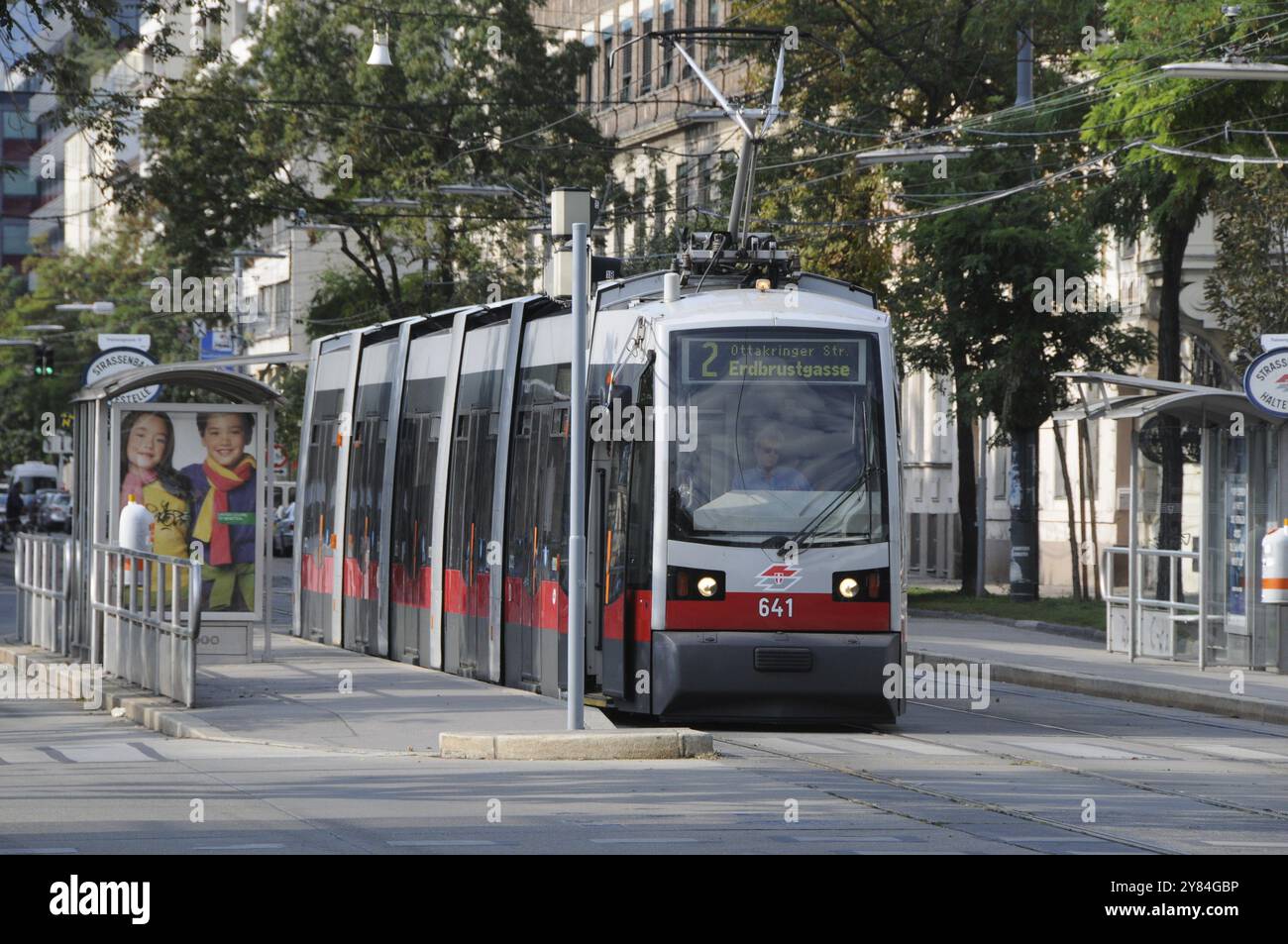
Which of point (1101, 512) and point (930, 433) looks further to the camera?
point (930, 433)

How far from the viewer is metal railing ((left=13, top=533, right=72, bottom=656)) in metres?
25.1

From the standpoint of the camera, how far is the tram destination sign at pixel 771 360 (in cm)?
1791

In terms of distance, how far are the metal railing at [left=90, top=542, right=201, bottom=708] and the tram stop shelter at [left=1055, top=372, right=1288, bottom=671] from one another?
1060 centimetres

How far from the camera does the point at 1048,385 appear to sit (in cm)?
3741

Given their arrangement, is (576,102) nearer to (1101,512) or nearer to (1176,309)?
(1101,512)

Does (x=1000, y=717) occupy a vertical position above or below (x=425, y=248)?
below

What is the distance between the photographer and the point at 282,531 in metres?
66.1

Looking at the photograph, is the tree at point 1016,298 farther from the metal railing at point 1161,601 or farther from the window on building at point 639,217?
the window on building at point 639,217

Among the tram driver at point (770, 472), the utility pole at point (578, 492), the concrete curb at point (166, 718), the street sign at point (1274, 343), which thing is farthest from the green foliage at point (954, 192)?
the utility pole at point (578, 492)

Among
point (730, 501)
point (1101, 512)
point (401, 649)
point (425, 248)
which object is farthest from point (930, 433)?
point (730, 501)

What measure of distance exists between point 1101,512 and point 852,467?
29.1 metres

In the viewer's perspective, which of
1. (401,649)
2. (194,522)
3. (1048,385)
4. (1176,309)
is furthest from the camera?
(1048,385)

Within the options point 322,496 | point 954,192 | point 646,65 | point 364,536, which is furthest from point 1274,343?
point 646,65

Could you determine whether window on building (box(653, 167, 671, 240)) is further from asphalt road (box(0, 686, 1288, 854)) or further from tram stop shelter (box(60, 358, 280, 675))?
asphalt road (box(0, 686, 1288, 854))
